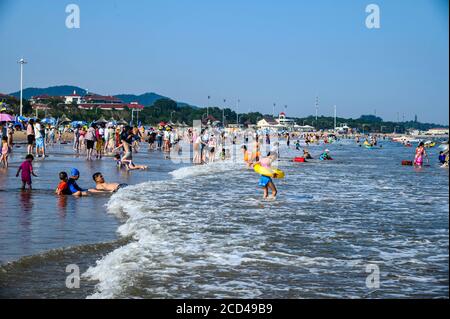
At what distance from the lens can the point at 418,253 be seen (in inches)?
313

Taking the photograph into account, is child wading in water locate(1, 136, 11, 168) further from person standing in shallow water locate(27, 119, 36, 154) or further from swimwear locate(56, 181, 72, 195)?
swimwear locate(56, 181, 72, 195)

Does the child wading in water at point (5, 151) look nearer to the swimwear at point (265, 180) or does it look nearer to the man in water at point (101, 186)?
the man in water at point (101, 186)

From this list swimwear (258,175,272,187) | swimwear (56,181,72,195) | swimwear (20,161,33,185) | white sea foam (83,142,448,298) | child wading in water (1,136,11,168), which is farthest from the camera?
child wading in water (1,136,11,168)

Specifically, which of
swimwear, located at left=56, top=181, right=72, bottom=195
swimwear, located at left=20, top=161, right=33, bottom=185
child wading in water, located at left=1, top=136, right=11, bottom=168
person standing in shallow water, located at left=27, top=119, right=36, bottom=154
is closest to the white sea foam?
swimwear, located at left=56, top=181, right=72, bottom=195

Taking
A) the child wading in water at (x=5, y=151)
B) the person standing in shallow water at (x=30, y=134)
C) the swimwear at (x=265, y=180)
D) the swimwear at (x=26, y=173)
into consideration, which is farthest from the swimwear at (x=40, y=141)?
the swimwear at (x=265, y=180)

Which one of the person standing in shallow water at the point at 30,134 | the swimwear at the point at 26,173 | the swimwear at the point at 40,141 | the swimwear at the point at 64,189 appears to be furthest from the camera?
the swimwear at the point at 40,141

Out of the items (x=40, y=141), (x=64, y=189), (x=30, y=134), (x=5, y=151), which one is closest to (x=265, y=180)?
(x=64, y=189)

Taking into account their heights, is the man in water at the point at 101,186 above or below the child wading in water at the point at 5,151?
below

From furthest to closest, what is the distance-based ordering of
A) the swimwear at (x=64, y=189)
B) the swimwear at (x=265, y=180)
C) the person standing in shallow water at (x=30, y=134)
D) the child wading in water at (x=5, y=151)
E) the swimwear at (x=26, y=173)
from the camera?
1. the person standing in shallow water at (x=30, y=134)
2. the child wading in water at (x=5, y=151)
3. the swimwear at (x=26, y=173)
4. the swimwear at (x=265, y=180)
5. the swimwear at (x=64, y=189)

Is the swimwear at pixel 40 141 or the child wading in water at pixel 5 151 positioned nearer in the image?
the child wading in water at pixel 5 151

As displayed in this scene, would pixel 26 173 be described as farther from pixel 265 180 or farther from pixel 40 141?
pixel 40 141

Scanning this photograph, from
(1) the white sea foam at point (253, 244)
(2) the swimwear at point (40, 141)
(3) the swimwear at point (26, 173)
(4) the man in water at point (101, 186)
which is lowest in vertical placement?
(1) the white sea foam at point (253, 244)
